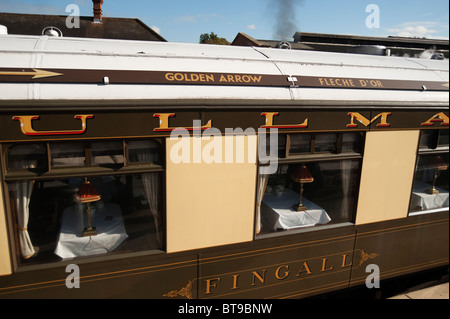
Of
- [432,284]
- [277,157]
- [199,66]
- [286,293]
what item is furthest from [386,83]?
[432,284]

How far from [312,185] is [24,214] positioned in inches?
104

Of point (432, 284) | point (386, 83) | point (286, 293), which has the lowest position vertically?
point (432, 284)

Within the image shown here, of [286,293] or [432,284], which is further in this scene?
[432,284]

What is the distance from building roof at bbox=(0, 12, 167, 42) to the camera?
40.5ft

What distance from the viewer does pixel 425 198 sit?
393 centimetres

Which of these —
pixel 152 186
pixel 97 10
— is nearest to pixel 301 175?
pixel 152 186

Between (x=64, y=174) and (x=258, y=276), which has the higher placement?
(x=64, y=174)

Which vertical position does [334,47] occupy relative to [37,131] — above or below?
above

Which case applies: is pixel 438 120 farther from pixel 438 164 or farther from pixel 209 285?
pixel 209 285

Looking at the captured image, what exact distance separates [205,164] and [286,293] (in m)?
1.66

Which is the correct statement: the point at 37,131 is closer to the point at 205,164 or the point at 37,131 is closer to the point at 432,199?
the point at 205,164

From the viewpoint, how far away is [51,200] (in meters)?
2.94

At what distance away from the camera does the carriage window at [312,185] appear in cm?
317

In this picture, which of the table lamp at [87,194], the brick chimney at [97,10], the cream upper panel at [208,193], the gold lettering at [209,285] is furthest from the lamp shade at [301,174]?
the brick chimney at [97,10]
